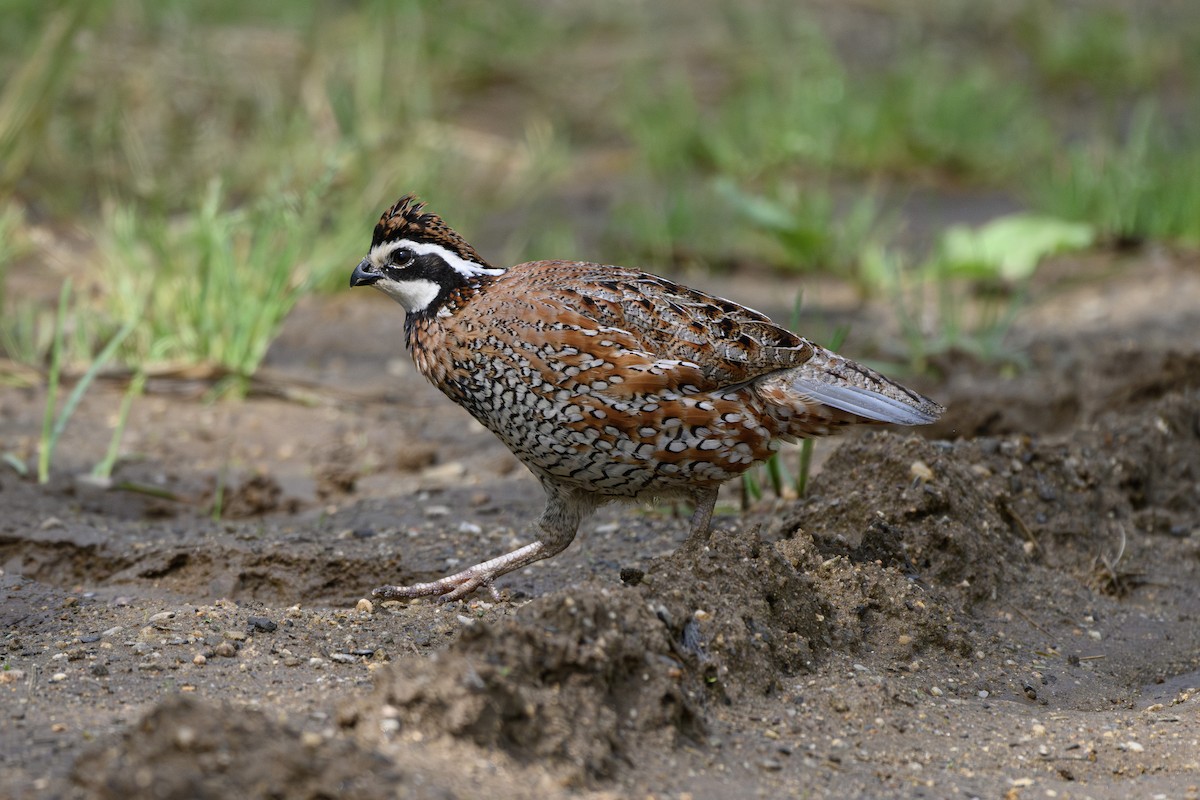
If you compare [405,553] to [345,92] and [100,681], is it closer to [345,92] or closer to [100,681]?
[100,681]

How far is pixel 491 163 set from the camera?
32.6ft

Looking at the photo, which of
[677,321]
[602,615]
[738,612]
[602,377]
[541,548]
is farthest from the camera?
[541,548]

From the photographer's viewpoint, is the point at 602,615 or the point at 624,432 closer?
the point at 602,615

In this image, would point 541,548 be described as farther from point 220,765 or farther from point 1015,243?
point 1015,243

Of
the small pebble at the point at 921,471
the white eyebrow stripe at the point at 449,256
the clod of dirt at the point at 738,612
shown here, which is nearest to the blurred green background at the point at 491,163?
the white eyebrow stripe at the point at 449,256

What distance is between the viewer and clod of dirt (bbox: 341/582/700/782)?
288 centimetres

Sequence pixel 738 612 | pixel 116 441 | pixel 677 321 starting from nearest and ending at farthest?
pixel 738 612 → pixel 677 321 → pixel 116 441

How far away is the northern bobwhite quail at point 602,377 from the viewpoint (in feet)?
13.4

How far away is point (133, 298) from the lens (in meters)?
6.32

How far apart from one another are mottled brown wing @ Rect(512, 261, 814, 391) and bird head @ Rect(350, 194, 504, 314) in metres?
0.19

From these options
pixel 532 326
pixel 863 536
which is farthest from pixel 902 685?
pixel 532 326

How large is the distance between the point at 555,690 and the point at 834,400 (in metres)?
1.63

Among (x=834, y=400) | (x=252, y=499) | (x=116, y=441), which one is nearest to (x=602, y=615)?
(x=834, y=400)

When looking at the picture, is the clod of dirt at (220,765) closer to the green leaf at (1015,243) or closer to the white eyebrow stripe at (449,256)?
the white eyebrow stripe at (449,256)
